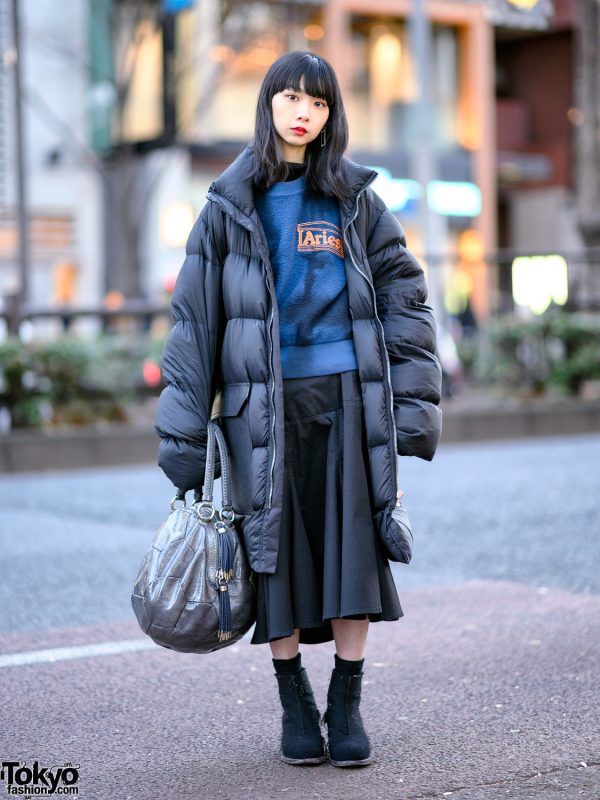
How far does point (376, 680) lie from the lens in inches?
188

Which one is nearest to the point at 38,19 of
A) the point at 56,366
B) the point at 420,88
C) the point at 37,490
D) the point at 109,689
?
the point at 420,88

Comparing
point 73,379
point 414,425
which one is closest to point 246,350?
point 414,425

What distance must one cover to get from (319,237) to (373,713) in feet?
5.13

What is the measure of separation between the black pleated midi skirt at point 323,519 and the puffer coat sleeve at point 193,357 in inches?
9.2

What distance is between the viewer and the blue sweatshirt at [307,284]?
372 centimetres

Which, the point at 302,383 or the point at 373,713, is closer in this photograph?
the point at 302,383

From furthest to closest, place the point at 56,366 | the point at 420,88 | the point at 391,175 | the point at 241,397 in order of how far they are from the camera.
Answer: the point at 391,175
the point at 420,88
the point at 56,366
the point at 241,397

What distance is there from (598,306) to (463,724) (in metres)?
12.7

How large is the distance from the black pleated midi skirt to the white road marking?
5.63 feet

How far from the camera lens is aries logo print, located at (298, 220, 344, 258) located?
3.75m

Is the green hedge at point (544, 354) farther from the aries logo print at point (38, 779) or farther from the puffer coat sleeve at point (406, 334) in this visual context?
the aries logo print at point (38, 779)

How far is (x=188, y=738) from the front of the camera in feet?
13.5

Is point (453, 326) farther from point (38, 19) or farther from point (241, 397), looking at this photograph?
point (241, 397)

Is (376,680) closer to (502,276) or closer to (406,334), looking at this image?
(406,334)
